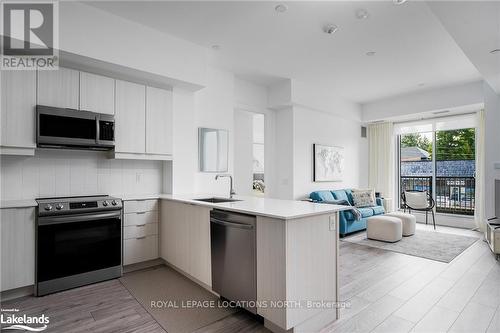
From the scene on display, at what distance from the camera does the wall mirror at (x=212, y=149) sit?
4.34m

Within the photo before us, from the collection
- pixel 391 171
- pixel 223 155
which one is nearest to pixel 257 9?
pixel 223 155

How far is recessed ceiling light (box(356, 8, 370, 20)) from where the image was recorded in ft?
9.55

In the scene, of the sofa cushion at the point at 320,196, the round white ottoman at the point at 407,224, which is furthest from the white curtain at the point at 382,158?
the sofa cushion at the point at 320,196

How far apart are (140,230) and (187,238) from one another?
0.79 meters

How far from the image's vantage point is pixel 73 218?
2863mm

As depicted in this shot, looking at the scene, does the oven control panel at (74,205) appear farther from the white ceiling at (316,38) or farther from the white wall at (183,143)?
the white ceiling at (316,38)

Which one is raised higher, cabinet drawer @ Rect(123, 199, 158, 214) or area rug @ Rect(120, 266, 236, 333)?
cabinet drawer @ Rect(123, 199, 158, 214)

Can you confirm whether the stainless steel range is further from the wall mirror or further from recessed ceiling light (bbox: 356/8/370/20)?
recessed ceiling light (bbox: 356/8/370/20)

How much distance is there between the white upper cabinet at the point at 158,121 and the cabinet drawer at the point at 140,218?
2.68 feet

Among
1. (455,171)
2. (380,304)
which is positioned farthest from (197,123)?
(455,171)

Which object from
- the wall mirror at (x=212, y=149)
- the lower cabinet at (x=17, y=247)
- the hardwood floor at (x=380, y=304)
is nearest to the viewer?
the hardwood floor at (x=380, y=304)

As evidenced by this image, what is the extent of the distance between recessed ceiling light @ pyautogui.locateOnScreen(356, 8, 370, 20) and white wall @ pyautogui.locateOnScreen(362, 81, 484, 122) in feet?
12.6

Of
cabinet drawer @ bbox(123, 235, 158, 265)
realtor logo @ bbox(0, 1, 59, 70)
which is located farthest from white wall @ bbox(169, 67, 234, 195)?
realtor logo @ bbox(0, 1, 59, 70)

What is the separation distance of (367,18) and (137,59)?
8.90 feet
